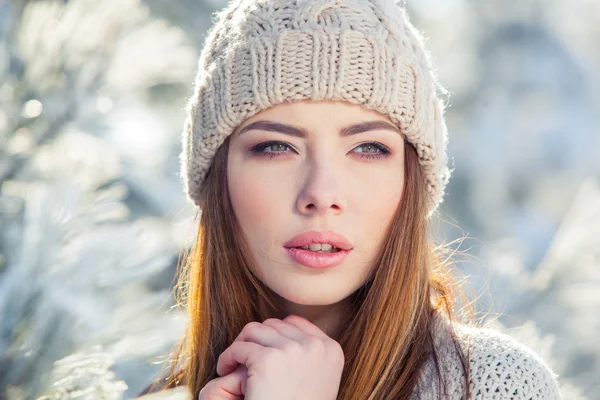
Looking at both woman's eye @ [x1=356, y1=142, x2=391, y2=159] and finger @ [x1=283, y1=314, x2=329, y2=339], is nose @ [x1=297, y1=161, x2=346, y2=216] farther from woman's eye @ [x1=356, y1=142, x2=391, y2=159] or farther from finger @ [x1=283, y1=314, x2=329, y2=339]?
finger @ [x1=283, y1=314, x2=329, y2=339]

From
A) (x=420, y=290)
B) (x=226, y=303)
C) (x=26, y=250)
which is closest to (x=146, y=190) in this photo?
(x=226, y=303)

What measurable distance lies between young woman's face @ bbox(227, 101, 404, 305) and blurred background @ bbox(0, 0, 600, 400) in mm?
202

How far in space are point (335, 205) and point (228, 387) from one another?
365mm

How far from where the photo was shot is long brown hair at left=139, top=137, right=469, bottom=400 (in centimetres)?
139

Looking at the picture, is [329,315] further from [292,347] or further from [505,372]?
[505,372]

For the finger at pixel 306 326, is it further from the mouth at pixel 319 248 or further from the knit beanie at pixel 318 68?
the knit beanie at pixel 318 68

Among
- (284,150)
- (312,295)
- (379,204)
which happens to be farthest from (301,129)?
(312,295)

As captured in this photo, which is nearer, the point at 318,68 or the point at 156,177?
the point at 318,68

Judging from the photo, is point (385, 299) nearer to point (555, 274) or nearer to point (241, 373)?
point (241, 373)

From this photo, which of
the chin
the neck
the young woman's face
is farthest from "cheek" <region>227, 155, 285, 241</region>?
the neck

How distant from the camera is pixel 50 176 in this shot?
→ 837 mm

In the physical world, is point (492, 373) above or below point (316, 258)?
below

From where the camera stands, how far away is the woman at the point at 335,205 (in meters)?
1.29

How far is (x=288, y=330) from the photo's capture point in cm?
135
